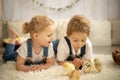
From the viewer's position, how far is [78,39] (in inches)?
51.2

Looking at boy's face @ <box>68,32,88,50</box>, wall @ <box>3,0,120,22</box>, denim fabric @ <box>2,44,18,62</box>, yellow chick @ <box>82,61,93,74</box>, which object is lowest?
yellow chick @ <box>82,61,93,74</box>

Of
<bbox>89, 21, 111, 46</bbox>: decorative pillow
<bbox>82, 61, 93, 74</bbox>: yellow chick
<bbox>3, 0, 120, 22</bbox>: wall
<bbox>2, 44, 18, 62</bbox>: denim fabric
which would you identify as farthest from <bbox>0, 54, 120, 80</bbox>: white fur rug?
<bbox>3, 0, 120, 22</bbox>: wall

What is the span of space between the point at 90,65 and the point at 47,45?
0.24 metres

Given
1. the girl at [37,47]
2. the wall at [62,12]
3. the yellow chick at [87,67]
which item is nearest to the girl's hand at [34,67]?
the girl at [37,47]

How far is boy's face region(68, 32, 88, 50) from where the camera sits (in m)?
1.29

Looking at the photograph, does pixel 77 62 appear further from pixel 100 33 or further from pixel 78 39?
pixel 100 33

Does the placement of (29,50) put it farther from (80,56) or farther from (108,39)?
(108,39)

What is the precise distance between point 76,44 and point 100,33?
84 centimetres

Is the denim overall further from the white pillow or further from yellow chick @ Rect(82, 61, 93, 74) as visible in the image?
the white pillow

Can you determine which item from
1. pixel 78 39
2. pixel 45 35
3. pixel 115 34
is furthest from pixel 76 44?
pixel 115 34

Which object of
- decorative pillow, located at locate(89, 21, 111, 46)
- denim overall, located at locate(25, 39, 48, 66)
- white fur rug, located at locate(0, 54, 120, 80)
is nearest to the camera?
white fur rug, located at locate(0, 54, 120, 80)

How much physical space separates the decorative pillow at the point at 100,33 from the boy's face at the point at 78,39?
796 mm

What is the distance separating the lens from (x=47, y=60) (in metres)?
1.38

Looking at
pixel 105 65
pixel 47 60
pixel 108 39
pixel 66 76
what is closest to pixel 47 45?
pixel 47 60
